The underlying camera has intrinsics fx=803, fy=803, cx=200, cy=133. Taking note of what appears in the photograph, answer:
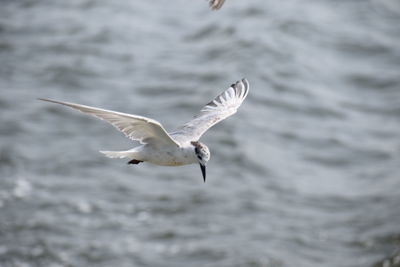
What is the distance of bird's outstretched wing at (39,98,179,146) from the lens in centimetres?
633

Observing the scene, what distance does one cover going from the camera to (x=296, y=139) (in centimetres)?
1536

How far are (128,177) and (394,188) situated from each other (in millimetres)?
4604

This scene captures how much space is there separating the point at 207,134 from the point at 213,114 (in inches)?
272

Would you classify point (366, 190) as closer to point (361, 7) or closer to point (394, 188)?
point (394, 188)

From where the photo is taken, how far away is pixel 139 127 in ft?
22.4

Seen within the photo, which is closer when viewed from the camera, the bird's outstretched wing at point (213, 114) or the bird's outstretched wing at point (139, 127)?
the bird's outstretched wing at point (139, 127)

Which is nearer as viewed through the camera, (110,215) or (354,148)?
(110,215)

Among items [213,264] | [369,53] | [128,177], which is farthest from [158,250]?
[369,53]

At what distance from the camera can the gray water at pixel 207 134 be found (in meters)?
12.5

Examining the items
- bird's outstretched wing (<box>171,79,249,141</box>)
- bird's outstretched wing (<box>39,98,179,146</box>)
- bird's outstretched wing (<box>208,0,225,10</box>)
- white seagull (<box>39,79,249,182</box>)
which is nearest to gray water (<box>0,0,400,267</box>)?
bird's outstretched wing (<box>171,79,249,141</box>)

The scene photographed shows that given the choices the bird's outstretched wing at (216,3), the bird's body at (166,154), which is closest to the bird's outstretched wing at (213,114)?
the bird's body at (166,154)

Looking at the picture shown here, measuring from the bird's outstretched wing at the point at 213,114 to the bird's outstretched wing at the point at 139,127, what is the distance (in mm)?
436

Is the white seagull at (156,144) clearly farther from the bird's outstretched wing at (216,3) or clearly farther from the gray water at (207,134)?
the gray water at (207,134)

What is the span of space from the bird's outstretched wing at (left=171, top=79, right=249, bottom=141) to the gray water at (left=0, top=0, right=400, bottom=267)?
4000 millimetres
